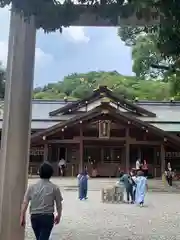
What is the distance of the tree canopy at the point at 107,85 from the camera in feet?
152

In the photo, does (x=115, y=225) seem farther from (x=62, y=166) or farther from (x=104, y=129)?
(x=104, y=129)

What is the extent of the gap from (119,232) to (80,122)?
19.2 meters

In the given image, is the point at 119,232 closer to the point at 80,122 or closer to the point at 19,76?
the point at 19,76

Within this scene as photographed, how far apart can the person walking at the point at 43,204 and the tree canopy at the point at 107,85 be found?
33567 mm

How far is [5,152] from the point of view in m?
5.73

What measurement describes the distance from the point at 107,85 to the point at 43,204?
44757mm

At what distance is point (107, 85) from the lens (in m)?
48.7

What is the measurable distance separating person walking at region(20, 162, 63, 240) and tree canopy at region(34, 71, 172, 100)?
3357cm

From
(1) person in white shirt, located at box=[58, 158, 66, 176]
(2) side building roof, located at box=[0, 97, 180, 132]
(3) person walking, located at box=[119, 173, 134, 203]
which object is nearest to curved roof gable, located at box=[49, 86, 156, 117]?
(2) side building roof, located at box=[0, 97, 180, 132]

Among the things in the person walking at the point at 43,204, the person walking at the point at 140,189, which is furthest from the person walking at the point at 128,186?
the person walking at the point at 43,204

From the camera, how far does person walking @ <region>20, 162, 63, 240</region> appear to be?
169 inches

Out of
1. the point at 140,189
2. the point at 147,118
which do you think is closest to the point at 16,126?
the point at 140,189

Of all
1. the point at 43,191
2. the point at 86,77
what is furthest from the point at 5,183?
the point at 86,77

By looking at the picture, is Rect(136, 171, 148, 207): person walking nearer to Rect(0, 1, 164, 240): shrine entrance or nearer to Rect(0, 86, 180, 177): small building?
Rect(0, 1, 164, 240): shrine entrance
